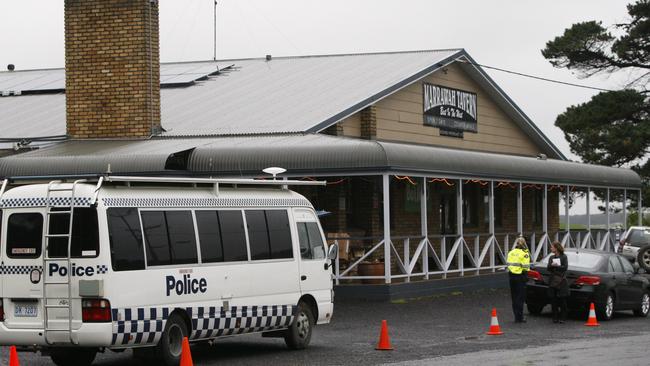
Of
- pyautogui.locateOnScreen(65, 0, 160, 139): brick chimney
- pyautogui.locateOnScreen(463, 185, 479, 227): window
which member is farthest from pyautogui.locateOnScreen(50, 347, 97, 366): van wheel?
pyautogui.locateOnScreen(463, 185, 479, 227): window

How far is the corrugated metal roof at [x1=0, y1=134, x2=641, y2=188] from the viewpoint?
2777 centimetres

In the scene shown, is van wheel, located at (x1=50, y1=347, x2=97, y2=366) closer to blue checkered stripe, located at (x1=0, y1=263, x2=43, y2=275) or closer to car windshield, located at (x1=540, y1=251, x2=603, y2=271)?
blue checkered stripe, located at (x1=0, y1=263, x2=43, y2=275)

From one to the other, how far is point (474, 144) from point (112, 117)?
11.6 metres

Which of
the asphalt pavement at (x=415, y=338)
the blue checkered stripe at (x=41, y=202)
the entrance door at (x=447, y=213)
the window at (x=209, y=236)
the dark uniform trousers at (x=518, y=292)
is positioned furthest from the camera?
the entrance door at (x=447, y=213)

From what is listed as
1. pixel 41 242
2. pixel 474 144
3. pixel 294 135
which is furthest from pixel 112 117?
pixel 41 242

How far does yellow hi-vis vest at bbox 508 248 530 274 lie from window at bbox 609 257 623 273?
7.18ft

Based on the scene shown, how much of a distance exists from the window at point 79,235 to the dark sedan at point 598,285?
12.5 metres

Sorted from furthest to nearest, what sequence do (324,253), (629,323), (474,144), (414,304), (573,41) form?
(573,41)
(474,144)
(414,304)
(629,323)
(324,253)

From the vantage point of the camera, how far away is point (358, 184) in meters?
32.0

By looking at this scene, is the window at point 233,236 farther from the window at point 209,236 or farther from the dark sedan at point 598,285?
the dark sedan at point 598,285

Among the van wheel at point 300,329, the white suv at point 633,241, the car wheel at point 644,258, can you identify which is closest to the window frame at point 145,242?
the van wheel at point 300,329

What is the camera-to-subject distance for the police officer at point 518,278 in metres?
24.9

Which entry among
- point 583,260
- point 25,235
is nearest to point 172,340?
point 25,235

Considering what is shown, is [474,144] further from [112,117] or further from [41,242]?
[41,242]
